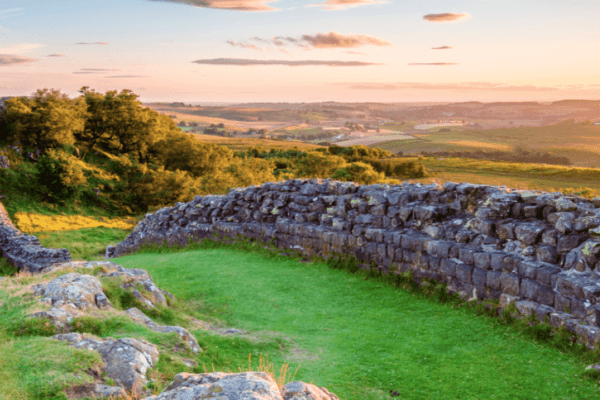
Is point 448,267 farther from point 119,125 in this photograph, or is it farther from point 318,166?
point 119,125

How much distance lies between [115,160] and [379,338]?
168 feet

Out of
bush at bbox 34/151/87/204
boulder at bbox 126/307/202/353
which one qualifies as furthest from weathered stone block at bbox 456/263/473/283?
bush at bbox 34/151/87/204

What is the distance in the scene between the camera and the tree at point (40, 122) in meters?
46.2

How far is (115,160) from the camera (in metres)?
52.0

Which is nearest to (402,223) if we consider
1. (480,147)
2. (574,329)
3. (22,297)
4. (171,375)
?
(574,329)

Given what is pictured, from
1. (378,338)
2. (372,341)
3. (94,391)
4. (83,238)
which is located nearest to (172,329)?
(94,391)

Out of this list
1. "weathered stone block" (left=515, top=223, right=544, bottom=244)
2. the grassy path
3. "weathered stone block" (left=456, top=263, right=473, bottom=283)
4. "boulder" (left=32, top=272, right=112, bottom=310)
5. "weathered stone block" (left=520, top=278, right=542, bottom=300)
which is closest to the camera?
the grassy path

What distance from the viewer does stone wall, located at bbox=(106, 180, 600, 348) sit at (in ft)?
22.1

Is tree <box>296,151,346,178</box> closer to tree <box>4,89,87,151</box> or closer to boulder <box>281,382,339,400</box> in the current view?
tree <box>4,89,87,151</box>

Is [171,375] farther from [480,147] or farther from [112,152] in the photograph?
[480,147]

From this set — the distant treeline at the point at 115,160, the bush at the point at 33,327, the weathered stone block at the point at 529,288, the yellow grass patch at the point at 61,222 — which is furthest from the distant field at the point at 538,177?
the bush at the point at 33,327

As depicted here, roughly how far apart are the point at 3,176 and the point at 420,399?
1832 inches

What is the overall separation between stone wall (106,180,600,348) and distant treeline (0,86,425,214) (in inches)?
1189

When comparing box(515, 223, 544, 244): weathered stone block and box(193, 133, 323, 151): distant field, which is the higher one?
box(515, 223, 544, 244): weathered stone block
